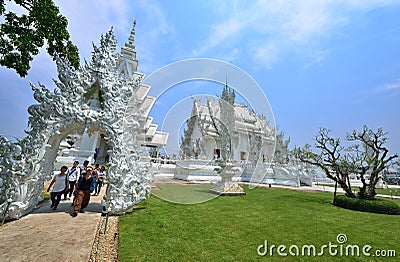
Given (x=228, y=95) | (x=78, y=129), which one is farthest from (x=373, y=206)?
(x=78, y=129)

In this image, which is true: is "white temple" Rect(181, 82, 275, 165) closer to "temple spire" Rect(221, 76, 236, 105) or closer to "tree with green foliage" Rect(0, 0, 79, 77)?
"temple spire" Rect(221, 76, 236, 105)

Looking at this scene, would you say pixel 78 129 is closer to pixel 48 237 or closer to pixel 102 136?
pixel 102 136

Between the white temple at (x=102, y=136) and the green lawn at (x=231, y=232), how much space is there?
339cm

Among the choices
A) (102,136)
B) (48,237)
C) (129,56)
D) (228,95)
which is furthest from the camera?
(129,56)

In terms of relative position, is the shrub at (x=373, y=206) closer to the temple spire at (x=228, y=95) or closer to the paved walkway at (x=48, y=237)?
the temple spire at (x=228, y=95)

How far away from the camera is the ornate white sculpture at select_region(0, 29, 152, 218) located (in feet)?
17.5

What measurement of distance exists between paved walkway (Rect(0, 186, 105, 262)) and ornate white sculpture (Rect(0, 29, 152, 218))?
0.57 metres

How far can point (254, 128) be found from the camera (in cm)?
3572

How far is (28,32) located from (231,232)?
10068mm

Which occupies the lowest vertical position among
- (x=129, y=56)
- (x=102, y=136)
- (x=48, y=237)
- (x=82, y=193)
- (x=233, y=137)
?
(x=48, y=237)

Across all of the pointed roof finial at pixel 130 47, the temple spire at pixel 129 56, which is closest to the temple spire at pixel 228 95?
the temple spire at pixel 129 56

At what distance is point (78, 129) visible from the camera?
697 centimetres

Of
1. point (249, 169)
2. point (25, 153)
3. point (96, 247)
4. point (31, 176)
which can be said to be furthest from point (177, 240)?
point (249, 169)

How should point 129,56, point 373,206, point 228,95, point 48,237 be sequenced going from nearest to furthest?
point 48,237, point 373,206, point 228,95, point 129,56
